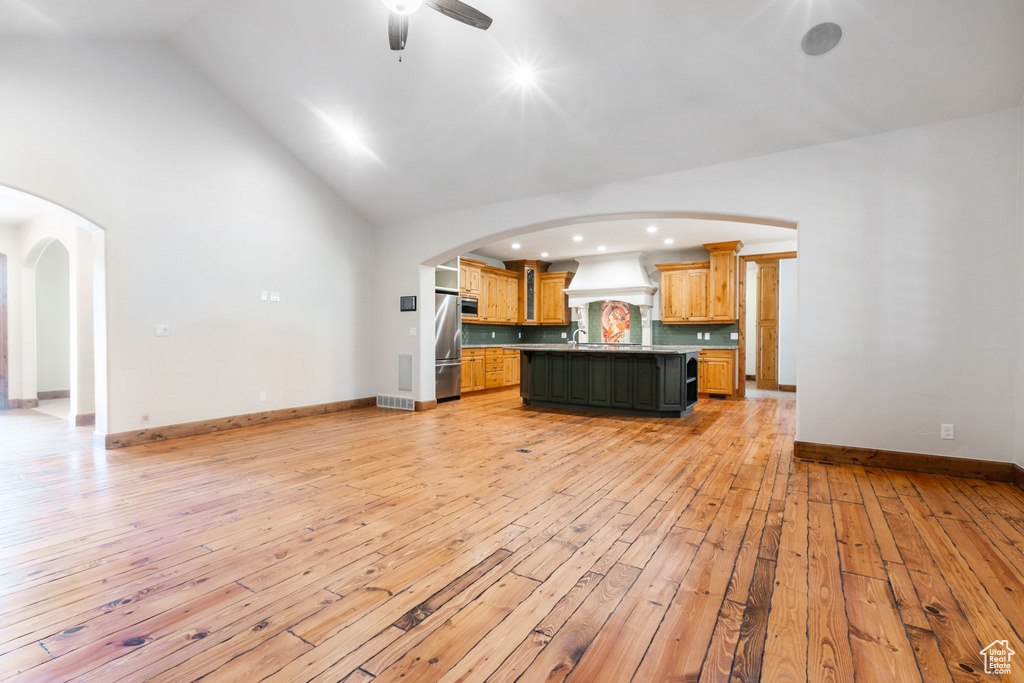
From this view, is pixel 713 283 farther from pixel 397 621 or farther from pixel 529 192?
pixel 397 621

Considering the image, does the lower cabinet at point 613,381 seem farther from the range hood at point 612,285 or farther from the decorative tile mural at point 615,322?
the decorative tile mural at point 615,322

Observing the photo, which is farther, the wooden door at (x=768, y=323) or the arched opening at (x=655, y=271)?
the wooden door at (x=768, y=323)

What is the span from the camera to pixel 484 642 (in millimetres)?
1669

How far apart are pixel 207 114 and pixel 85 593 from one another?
524 centimetres

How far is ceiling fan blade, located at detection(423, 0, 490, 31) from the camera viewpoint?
2.91m

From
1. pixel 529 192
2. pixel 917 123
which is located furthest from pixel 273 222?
pixel 917 123

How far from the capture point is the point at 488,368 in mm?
9344

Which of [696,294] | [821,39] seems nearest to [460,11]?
[821,39]

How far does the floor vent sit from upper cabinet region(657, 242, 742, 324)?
17.6 feet

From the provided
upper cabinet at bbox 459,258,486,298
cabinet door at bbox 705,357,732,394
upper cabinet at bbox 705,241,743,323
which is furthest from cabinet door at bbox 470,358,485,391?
upper cabinet at bbox 705,241,743,323

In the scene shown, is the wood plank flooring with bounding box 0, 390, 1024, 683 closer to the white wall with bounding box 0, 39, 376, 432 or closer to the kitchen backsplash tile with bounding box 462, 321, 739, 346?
the white wall with bounding box 0, 39, 376, 432

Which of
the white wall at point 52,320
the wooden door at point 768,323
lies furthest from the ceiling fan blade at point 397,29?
the wooden door at point 768,323

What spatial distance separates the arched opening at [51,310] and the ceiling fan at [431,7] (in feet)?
12.2

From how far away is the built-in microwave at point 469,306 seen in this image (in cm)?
916
